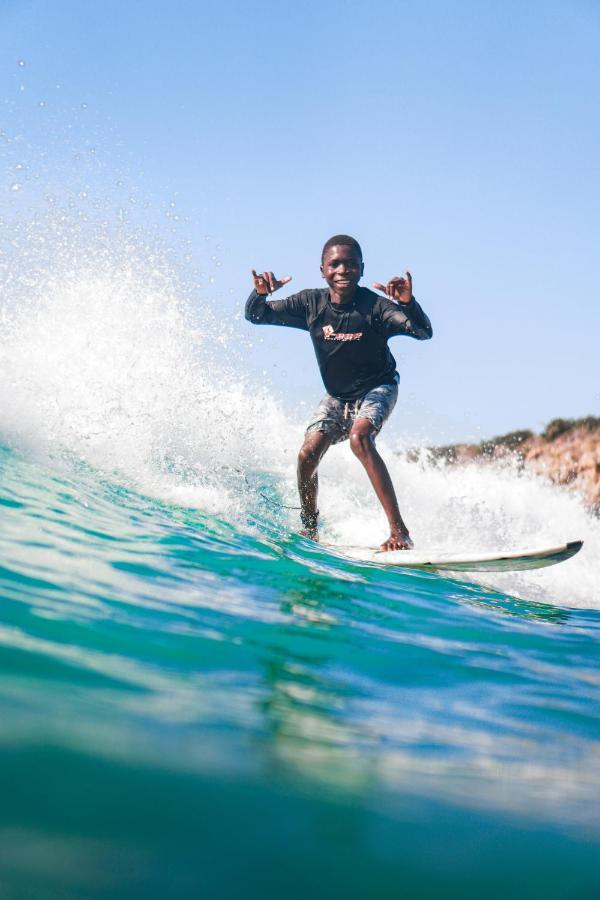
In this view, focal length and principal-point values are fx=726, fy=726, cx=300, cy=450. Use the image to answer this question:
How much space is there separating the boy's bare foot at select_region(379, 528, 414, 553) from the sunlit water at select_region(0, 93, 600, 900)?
56cm

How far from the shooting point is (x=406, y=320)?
5.95 m

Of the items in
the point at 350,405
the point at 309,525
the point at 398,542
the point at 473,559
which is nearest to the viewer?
the point at 473,559

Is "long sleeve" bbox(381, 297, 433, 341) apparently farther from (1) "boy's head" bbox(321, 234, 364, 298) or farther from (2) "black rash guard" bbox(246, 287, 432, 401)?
(1) "boy's head" bbox(321, 234, 364, 298)

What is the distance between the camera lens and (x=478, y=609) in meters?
4.41

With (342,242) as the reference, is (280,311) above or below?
below

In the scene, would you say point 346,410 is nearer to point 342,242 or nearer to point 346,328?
point 346,328

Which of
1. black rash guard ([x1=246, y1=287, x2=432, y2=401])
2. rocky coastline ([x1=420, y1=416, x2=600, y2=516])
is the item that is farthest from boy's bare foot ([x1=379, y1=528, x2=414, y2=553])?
rocky coastline ([x1=420, y1=416, x2=600, y2=516])

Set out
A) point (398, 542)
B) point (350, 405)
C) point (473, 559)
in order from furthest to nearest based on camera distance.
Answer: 1. point (350, 405)
2. point (398, 542)
3. point (473, 559)

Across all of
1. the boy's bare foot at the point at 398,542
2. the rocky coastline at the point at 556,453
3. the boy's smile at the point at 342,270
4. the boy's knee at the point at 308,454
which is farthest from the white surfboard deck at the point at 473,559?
the rocky coastline at the point at 556,453

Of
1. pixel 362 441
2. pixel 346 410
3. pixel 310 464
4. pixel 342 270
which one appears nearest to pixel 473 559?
pixel 362 441

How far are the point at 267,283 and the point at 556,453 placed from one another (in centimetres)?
1514

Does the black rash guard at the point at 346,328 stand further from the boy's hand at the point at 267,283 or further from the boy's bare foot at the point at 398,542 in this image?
the boy's bare foot at the point at 398,542

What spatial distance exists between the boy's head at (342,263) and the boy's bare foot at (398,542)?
2086 millimetres

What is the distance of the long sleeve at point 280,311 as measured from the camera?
6430mm
